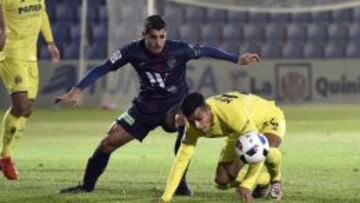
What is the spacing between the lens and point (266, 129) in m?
8.68

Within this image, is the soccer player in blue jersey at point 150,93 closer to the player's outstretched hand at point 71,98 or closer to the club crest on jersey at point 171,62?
the club crest on jersey at point 171,62

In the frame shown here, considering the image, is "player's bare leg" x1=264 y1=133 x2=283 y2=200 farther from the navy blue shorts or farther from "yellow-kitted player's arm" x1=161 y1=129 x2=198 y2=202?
the navy blue shorts

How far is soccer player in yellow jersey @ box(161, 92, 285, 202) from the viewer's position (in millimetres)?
7586

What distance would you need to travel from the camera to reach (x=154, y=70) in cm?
905

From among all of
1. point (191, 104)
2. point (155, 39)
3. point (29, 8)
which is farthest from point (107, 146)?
point (29, 8)

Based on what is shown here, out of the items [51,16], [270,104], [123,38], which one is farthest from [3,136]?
[51,16]

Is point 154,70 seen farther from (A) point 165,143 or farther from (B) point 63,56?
(B) point 63,56

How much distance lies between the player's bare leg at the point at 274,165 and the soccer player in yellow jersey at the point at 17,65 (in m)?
2.98

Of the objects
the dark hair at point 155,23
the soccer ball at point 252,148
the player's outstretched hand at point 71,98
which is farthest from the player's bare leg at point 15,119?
the soccer ball at point 252,148

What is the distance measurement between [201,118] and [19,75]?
342 centimetres

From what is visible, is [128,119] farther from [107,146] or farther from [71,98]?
[71,98]

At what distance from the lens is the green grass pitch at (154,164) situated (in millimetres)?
8875

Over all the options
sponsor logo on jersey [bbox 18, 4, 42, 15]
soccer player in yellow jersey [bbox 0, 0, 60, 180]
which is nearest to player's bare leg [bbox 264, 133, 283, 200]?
soccer player in yellow jersey [bbox 0, 0, 60, 180]

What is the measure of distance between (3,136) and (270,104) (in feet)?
10.3
